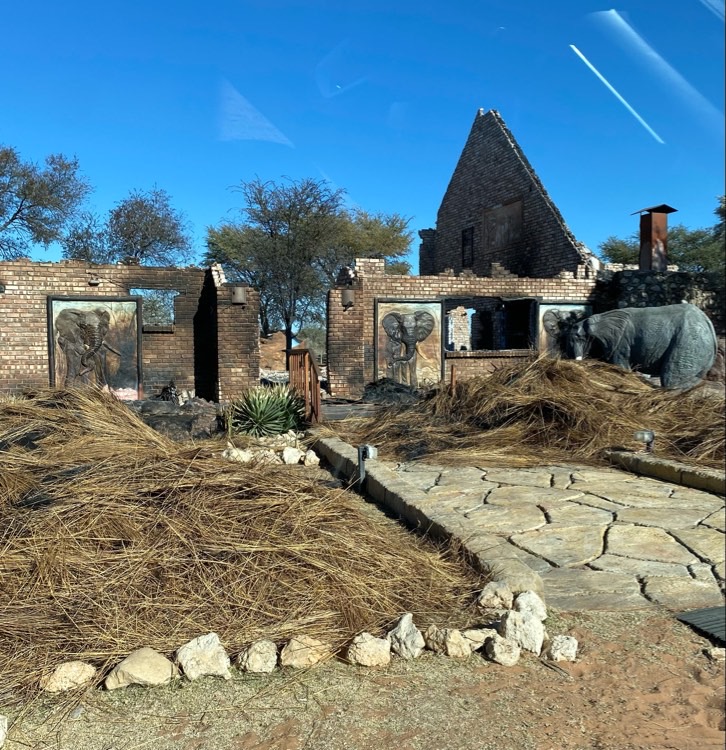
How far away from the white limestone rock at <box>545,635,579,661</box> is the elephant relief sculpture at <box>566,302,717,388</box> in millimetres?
5441

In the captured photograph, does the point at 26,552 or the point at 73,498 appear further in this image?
the point at 73,498

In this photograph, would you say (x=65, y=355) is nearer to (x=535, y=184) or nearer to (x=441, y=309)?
(x=441, y=309)

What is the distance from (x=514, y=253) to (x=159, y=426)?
14983 millimetres

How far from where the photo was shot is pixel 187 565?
302cm

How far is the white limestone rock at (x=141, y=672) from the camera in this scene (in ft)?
7.60

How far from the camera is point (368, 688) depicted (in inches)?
89.4

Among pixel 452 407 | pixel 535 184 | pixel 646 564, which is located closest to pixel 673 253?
pixel 535 184

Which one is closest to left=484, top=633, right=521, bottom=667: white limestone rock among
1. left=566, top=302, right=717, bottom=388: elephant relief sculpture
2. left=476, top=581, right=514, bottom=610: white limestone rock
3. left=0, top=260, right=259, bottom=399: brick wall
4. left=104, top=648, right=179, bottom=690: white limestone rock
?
left=476, top=581, right=514, bottom=610: white limestone rock

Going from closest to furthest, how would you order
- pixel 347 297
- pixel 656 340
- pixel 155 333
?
pixel 656 340 < pixel 155 333 < pixel 347 297

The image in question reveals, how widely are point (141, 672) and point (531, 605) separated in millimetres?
1485

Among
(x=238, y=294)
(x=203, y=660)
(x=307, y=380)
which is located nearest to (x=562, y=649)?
(x=203, y=660)

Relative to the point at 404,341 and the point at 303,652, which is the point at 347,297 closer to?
the point at 404,341

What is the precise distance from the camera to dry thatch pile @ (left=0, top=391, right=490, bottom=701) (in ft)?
8.56

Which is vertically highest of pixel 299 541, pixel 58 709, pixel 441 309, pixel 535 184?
pixel 535 184
